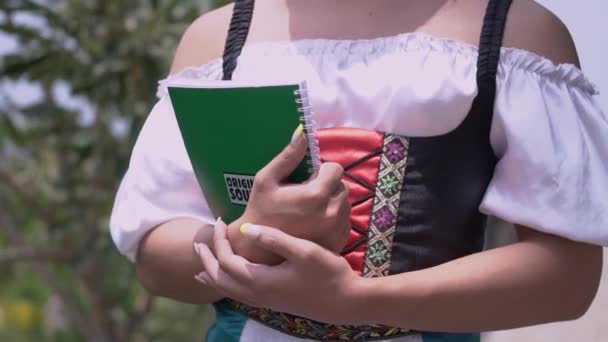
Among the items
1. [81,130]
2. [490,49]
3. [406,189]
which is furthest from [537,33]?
[81,130]

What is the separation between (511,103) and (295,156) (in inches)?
10.1

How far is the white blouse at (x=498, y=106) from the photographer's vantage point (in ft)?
3.65

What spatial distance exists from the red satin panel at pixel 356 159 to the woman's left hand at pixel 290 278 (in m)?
0.09

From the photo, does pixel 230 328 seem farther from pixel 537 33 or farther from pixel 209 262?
pixel 537 33

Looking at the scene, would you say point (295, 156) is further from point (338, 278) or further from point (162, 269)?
point (162, 269)

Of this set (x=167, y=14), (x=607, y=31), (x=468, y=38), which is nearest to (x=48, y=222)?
(x=167, y=14)

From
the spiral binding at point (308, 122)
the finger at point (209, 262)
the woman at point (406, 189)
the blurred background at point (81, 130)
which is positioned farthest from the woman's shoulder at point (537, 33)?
the blurred background at point (81, 130)

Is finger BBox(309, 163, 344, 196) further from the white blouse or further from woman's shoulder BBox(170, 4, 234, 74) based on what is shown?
woman's shoulder BBox(170, 4, 234, 74)

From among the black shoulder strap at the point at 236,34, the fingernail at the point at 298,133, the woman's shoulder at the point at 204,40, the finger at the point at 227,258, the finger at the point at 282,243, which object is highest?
the fingernail at the point at 298,133

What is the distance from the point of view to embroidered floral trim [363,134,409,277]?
1.16m

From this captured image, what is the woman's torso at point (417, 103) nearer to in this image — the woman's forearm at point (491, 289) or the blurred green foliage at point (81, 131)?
the woman's forearm at point (491, 289)

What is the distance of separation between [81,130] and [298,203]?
415 centimetres

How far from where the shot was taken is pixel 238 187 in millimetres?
1112

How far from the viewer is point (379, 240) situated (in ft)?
3.79
